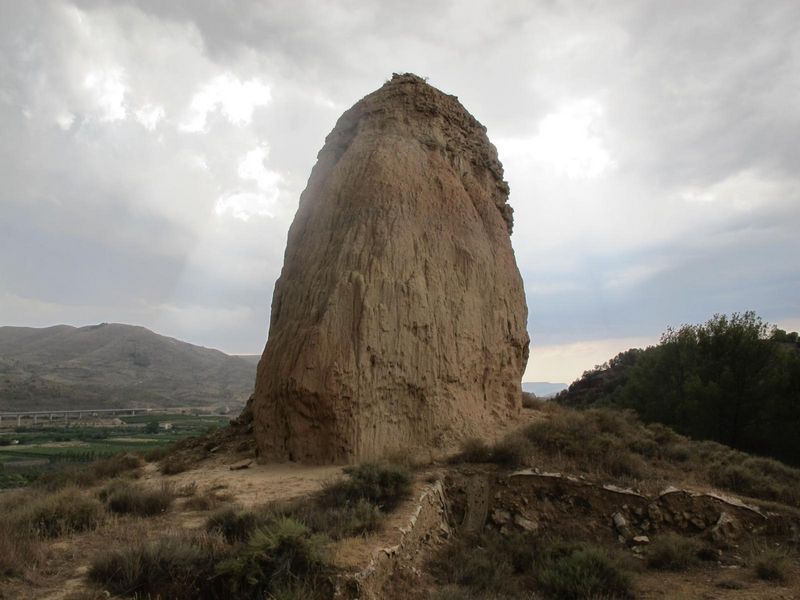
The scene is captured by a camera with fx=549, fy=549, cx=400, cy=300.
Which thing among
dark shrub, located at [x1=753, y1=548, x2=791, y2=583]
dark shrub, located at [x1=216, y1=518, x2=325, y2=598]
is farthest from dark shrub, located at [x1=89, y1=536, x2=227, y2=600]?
dark shrub, located at [x1=753, y1=548, x2=791, y2=583]

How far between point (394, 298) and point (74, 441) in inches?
1723

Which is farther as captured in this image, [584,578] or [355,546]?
[584,578]

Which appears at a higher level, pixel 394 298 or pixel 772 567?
pixel 394 298

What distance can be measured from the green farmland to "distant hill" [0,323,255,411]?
13.3 metres

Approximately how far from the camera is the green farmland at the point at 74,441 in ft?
87.8

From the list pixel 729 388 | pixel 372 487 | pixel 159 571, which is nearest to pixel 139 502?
pixel 159 571

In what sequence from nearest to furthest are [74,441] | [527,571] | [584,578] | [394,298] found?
[584,578] < [527,571] < [394,298] < [74,441]

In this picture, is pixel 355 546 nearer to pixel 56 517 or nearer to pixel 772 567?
pixel 56 517

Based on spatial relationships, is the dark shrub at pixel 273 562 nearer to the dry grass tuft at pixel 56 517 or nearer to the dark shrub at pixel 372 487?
the dark shrub at pixel 372 487

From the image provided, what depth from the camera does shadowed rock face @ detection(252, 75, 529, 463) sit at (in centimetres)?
1002

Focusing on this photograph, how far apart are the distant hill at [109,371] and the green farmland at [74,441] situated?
522 inches

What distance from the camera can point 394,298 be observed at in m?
10.9

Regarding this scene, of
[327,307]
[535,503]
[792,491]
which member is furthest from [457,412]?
[792,491]

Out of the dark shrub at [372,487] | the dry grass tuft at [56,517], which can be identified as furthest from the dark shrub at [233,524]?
the dry grass tuft at [56,517]
